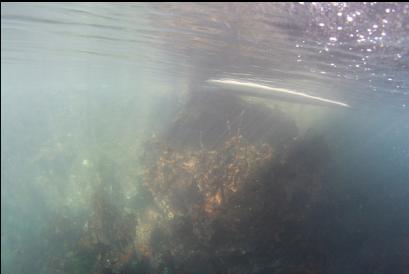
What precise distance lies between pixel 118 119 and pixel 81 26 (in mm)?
14442

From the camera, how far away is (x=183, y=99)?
71.0 ft

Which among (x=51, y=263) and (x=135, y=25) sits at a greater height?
(x=135, y=25)

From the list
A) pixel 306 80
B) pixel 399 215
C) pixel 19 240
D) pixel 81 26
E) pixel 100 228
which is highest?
pixel 81 26

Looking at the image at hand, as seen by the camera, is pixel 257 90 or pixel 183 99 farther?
pixel 183 99

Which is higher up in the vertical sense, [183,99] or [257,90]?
[257,90]

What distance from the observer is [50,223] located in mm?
18469

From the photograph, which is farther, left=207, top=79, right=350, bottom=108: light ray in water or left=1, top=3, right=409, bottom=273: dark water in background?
left=207, top=79, right=350, bottom=108: light ray in water

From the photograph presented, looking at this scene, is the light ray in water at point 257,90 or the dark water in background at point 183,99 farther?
the light ray in water at point 257,90

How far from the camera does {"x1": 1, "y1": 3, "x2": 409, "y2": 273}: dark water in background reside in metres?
9.29

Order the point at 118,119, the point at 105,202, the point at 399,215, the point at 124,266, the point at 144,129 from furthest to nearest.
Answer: the point at 118,119 < the point at 144,129 < the point at 399,215 < the point at 105,202 < the point at 124,266

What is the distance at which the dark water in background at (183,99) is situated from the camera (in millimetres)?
9289

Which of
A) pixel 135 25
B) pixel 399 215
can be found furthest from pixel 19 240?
pixel 399 215

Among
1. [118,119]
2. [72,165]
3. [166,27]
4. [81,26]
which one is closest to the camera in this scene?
[166,27]

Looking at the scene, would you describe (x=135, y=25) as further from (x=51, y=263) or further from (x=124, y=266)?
(x=51, y=263)
